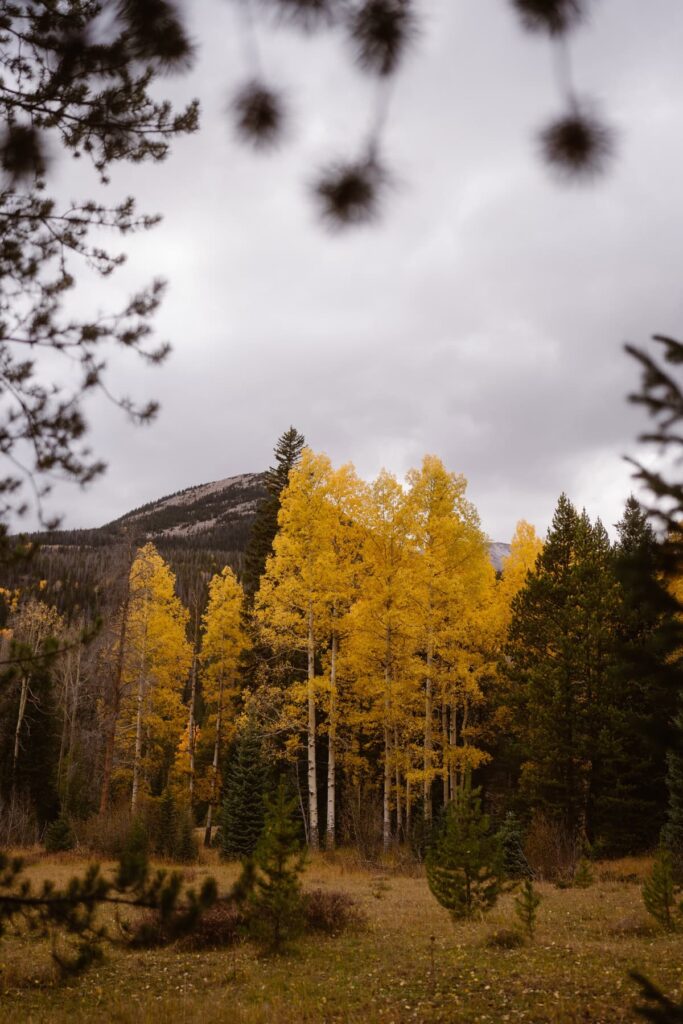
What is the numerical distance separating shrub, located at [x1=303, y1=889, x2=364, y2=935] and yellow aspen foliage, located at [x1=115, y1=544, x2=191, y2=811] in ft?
43.5

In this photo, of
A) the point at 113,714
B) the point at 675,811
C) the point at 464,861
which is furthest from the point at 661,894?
the point at 113,714

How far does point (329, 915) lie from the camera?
11.0 meters

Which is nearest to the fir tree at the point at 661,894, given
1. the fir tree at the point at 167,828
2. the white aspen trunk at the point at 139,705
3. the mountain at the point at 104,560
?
the mountain at the point at 104,560

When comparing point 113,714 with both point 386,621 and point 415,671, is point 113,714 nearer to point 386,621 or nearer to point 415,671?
point 386,621

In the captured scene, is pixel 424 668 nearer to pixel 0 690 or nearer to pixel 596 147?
pixel 0 690

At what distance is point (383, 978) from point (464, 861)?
3004 mm

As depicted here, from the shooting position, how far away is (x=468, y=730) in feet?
72.9

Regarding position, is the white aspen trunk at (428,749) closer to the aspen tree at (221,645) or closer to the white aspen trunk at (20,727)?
the aspen tree at (221,645)

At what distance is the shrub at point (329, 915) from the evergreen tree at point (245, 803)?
7.98 metres

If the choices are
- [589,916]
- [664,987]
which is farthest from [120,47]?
[589,916]

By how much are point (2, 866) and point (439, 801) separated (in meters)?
24.2

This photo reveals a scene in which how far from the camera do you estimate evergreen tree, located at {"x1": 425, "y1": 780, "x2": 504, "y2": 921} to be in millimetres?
10609

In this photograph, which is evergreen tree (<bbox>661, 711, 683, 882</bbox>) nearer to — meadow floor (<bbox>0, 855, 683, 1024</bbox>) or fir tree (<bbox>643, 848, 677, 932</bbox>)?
meadow floor (<bbox>0, 855, 683, 1024</bbox>)

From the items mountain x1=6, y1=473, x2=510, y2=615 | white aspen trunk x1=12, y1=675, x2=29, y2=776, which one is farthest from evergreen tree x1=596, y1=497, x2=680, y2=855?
white aspen trunk x1=12, y1=675, x2=29, y2=776
